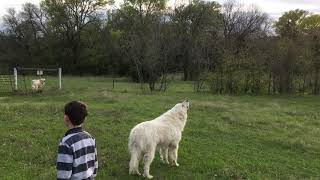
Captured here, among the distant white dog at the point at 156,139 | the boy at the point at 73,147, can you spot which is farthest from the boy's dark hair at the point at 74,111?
the distant white dog at the point at 156,139

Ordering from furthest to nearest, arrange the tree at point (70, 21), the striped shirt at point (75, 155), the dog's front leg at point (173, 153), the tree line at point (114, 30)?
the tree at point (70, 21) → the tree line at point (114, 30) → the dog's front leg at point (173, 153) → the striped shirt at point (75, 155)

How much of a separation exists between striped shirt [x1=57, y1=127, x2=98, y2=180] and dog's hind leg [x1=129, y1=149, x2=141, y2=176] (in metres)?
3.65

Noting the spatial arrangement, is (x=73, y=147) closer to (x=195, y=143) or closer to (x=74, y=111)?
(x=74, y=111)

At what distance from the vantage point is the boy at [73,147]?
4.75m

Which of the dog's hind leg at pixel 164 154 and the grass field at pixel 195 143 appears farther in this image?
the dog's hind leg at pixel 164 154

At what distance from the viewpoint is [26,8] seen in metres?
71.7

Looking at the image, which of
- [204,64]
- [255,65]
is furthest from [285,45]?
[204,64]

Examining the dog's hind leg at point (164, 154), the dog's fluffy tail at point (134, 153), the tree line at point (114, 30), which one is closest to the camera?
the dog's fluffy tail at point (134, 153)

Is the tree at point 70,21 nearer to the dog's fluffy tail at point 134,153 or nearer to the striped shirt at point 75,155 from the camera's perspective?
the dog's fluffy tail at point 134,153

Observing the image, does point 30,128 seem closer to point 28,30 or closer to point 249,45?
point 249,45

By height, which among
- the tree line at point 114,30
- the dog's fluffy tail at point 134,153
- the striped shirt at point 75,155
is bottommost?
the dog's fluffy tail at point 134,153

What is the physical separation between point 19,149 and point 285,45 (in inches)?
1062

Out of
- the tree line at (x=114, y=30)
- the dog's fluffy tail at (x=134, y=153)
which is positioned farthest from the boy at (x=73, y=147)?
the tree line at (x=114, y=30)

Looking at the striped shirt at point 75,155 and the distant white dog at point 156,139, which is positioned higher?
the striped shirt at point 75,155
